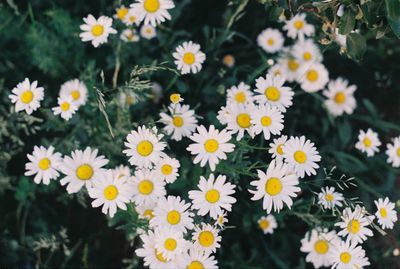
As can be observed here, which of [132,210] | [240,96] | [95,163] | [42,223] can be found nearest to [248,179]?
[240,96]

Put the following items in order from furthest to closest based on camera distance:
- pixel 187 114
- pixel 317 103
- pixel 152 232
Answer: pixel 317 103, pixel 187 114, pixel 152 232

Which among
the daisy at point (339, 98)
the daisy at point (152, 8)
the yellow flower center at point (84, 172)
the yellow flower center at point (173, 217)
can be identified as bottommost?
the yellow flower center at point (173, 217)

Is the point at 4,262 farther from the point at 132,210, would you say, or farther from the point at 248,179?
the point at 248,179

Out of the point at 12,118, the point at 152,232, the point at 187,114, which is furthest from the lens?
the point at 12,118

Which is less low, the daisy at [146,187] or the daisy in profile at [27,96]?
the daisy in profile at [27,96]

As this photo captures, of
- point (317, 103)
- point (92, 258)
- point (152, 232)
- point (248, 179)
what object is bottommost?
point (152, 232)

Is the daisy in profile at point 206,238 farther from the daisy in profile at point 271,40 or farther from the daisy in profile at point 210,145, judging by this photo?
the daisy in profile at point 271,40

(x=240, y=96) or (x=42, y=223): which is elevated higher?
(x=240, y=96)

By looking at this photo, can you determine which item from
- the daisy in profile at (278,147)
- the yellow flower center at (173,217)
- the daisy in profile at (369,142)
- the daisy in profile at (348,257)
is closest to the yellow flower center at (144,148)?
the yellow flower center at (173,217)
